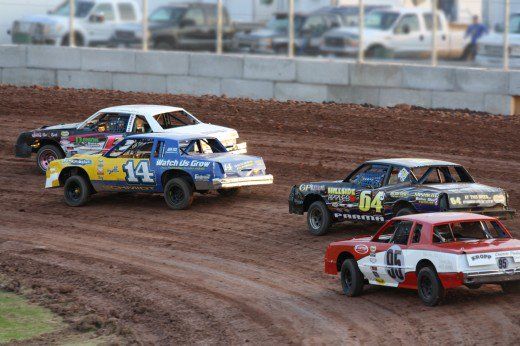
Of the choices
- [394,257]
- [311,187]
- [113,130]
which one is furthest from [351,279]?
[113,130]

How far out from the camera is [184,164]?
19156mm

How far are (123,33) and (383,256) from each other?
19925 millimetres

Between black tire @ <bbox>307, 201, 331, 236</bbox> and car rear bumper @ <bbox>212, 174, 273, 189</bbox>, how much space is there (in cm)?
201

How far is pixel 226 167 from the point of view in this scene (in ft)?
62.3

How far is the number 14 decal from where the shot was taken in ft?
64.4

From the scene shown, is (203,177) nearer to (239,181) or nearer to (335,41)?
(239,181)

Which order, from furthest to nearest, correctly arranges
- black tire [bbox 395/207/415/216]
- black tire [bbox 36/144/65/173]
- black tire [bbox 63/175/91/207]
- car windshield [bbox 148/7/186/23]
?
car windshield [bbox 148/7/186/23]
black tire [bbox 36/144/65/173]
black tire [bbox 63/175/91/207]
black tire [bbox 395/207/415/216]

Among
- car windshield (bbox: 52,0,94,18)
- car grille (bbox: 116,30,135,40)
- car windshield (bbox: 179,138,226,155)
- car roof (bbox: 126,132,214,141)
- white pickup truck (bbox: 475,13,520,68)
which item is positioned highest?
car windshield (bbox: 52,0,94,18)

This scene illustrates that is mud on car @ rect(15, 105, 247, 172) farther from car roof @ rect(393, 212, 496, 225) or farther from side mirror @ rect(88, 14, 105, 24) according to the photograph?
side mirror @ rect(88, 14, 105, 24)

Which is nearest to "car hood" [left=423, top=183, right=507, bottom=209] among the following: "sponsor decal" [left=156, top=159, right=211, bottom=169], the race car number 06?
the race car number 06

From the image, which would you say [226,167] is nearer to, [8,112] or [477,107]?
[477,107]

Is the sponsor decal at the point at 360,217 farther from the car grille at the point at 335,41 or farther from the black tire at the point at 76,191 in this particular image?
the car grille at the point at 335,41

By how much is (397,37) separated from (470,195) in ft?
42.6

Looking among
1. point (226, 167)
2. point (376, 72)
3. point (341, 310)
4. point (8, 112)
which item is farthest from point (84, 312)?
point (8, 112)
